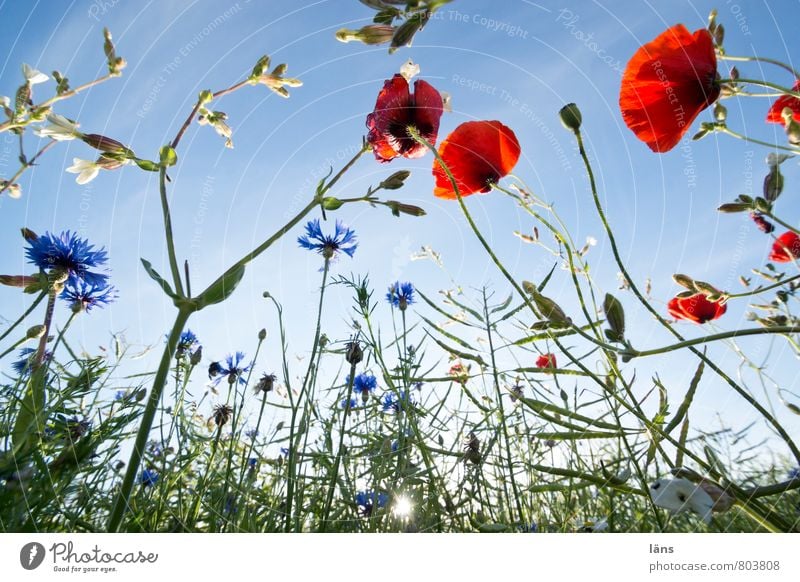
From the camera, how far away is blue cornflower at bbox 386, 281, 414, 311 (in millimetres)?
988

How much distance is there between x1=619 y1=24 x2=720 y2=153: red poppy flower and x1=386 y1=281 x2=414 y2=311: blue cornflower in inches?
22.7

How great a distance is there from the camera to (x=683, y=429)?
0.42 metres

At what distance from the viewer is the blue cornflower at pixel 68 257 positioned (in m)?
0.67

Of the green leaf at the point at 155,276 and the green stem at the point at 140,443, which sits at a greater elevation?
the green leaf at the point at 155,276

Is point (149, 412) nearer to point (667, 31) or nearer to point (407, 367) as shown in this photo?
point (407, 367)

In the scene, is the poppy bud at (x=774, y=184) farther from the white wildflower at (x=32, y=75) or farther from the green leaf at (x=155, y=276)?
the white wildflower at (x=32, y=75)

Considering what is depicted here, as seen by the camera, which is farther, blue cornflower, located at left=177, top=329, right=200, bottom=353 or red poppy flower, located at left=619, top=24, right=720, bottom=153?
blue cornflower, located at left=177, top=329, right=200, bottom=353

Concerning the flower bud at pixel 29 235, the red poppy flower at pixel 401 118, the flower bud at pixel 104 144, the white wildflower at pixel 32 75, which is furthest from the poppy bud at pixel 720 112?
the flower bud at pixel 29 235

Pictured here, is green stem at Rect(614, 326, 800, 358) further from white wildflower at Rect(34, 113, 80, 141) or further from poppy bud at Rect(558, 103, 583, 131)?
white wildflower at Rect(34, 113, 80, 141)

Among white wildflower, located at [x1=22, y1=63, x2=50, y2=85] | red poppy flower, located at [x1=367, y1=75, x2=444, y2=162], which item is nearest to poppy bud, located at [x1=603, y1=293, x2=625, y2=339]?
red poppy flower, located at [x1=367, y1=75, x2=444, y2=162]

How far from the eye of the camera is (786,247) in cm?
58

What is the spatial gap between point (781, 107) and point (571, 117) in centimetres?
21

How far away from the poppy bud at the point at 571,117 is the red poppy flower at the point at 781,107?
19 centimetres
